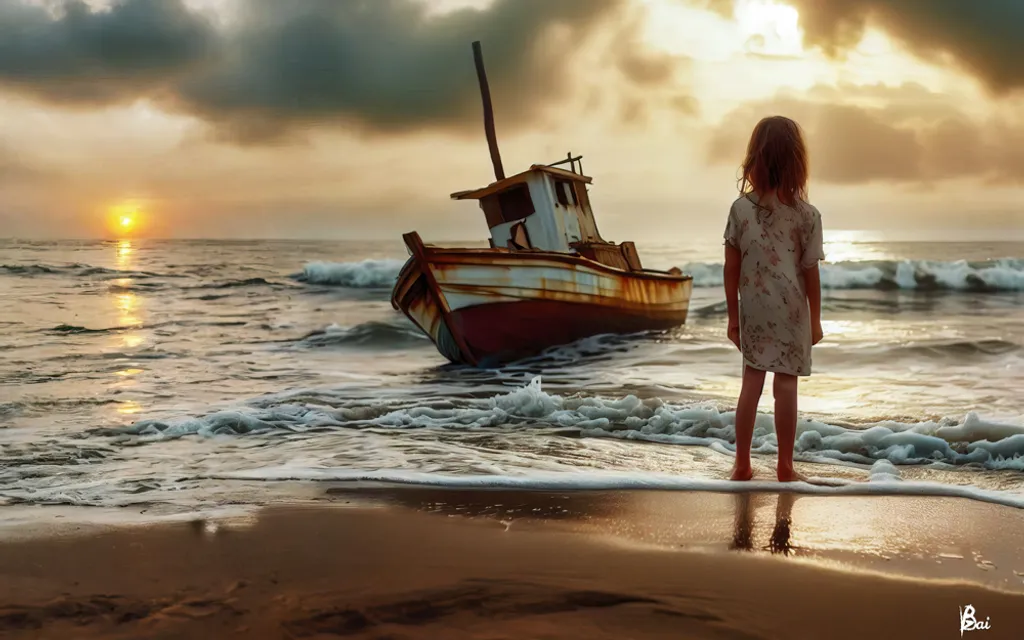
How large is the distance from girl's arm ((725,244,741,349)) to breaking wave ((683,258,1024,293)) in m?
30.6

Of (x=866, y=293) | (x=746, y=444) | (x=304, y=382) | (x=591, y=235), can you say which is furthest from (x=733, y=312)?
(x=866, y=293)

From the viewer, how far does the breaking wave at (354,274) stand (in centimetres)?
4241

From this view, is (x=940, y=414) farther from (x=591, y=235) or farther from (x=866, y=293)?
(x=866, y=293)

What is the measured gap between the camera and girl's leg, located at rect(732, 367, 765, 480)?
4.20 meters

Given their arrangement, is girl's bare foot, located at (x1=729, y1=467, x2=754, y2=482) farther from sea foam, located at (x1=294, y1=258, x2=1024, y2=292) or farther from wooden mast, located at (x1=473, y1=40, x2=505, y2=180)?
sea foam, located at (x1=294, y1=258, x2=1024, y2=292)

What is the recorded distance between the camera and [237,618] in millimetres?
2406

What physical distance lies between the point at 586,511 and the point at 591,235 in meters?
13.5

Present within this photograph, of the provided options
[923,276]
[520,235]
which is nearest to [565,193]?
[520,235]

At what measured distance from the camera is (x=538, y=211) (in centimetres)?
1508

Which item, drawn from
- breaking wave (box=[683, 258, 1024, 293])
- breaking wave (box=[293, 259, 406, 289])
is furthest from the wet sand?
breaking wave (box=[293, 259, 406, 289])

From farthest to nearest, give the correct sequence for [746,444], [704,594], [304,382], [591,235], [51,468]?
[591,235]
[304,382]
[51,468]
[746,444]
[704,594]

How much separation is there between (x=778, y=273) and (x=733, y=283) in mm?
235

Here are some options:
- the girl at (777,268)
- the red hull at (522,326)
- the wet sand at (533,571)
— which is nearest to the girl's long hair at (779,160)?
the girl at (777,268)

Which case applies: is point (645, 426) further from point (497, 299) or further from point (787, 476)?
point (497, 299)
